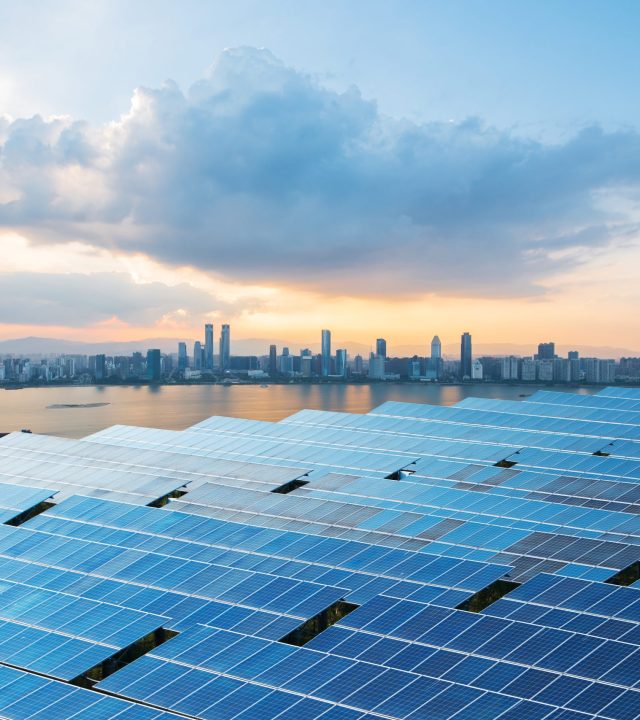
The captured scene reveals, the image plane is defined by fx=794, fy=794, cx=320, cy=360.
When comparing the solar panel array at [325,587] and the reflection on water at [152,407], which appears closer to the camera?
the solar panel array at [325,587]

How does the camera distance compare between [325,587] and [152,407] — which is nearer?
[325,587]

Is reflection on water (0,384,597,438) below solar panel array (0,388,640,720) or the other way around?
below

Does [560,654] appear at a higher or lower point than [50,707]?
higher

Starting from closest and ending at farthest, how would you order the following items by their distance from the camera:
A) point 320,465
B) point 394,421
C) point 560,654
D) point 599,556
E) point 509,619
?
1. point 560,654
2. point 509,619
3. point 599,556
4. point 320,465
5. point 394,421

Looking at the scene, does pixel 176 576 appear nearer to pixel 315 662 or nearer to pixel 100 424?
pixel 315 662

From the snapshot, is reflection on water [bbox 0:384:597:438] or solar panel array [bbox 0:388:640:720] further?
reflection on water [bbox 0:384:597:438]

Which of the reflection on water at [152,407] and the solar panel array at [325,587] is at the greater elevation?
the solar panel array at [325,587]

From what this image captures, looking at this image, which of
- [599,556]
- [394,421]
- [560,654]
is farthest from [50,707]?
[394,421]

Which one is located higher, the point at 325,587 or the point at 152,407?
the point at 325,587
